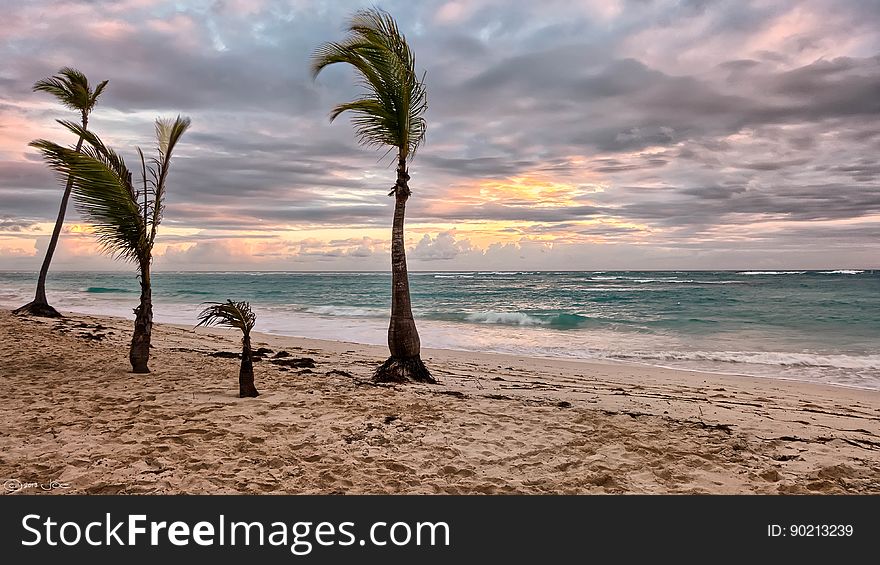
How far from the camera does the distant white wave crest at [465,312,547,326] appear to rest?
2346 centimetres

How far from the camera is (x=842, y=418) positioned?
7.08 meters

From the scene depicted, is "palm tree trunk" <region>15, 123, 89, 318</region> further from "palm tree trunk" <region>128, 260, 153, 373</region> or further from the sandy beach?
"palm tree trunk" <region>128, 260, 153, 373</region>

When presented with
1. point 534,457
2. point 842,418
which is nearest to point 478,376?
point 534,457

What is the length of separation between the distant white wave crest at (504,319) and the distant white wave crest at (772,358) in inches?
363

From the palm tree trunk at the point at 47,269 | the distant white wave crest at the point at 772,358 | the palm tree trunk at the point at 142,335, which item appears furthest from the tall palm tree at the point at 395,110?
the palm tree trunk at the point at 47,269

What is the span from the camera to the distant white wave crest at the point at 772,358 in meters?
12.6

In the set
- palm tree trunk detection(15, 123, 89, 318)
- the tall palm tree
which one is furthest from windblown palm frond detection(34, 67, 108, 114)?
the tall palm tree

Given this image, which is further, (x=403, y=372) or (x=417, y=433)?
(x=403, y=372)

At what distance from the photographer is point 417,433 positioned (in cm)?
577

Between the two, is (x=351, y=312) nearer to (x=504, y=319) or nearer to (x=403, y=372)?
(x=504, y=319)

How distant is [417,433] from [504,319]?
1871cm

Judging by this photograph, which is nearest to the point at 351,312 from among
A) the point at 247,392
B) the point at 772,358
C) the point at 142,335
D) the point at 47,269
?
the point at 47,269

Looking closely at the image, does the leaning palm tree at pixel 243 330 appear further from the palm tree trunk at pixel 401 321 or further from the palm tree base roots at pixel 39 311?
the palm tree base roots at pixel 39 311
